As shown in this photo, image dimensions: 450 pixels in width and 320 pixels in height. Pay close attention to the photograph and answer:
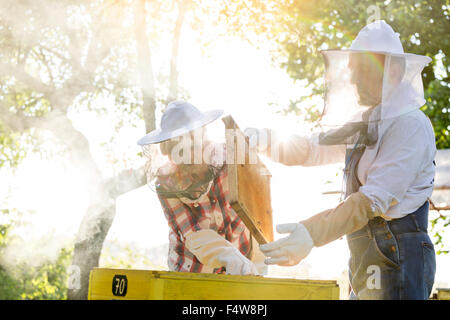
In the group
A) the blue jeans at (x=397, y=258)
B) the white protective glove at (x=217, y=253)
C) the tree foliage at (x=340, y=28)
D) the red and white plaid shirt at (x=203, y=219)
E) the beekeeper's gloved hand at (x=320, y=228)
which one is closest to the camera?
the beekeeper's gloved hand at (x=320, y=228)

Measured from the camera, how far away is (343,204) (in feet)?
6.10

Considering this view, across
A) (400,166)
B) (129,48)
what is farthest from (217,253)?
(129,48)

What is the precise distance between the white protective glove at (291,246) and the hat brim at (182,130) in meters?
1.06

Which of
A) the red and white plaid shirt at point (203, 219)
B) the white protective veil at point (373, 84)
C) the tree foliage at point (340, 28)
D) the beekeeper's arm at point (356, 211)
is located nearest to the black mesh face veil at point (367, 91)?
the white protective veil at point (373, 84)

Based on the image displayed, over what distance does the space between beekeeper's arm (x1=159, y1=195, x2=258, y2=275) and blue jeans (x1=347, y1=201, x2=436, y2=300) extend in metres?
0.64

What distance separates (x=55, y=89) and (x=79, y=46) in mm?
921

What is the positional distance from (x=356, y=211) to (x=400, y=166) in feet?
0.83

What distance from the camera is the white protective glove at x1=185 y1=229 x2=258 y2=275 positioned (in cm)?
248

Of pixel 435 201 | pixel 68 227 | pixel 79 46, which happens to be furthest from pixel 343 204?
pixel 68 227

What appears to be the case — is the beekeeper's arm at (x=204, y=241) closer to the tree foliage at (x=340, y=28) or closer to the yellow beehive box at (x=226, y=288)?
the yellow beehive box at (x=226, y=288)

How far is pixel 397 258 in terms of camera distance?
1971 millimetres

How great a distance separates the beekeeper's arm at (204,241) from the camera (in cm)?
249
